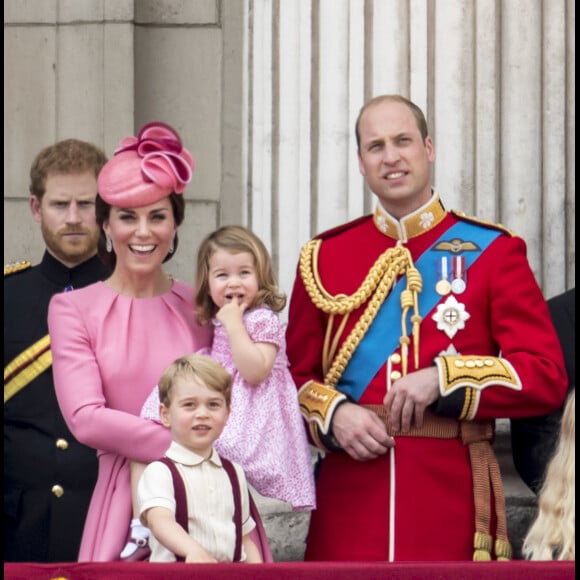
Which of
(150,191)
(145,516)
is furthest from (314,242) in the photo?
(145,516)

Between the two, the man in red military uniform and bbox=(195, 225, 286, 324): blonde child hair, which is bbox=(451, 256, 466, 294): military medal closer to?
the man in red military uniform

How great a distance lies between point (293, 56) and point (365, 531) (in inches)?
66.9

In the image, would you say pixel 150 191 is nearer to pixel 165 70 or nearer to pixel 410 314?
pixel 410 314

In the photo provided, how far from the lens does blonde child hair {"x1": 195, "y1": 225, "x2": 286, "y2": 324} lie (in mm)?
4801

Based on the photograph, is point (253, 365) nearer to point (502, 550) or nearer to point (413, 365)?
point (413, 365)

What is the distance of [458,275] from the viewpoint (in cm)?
503


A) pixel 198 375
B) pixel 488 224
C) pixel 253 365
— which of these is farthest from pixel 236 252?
pixel 488 224

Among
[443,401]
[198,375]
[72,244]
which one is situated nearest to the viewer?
[198,375]

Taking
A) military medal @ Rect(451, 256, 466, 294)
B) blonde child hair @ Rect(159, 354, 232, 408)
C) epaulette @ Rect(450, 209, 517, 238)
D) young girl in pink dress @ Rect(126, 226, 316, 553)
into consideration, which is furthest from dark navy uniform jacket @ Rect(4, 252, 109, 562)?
epaulette @ Rect(450, 209, 517, 238)

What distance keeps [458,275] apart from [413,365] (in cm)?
26

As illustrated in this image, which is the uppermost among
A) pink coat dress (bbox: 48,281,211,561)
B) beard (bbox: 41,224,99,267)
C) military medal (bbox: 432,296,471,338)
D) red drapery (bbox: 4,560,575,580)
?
beard (bbox: 41,224,99,267)

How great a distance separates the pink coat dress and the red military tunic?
423 mm

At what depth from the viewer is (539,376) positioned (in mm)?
4848

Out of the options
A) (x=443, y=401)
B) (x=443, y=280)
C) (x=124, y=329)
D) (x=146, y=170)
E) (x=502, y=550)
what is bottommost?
(x=502, y=550)
